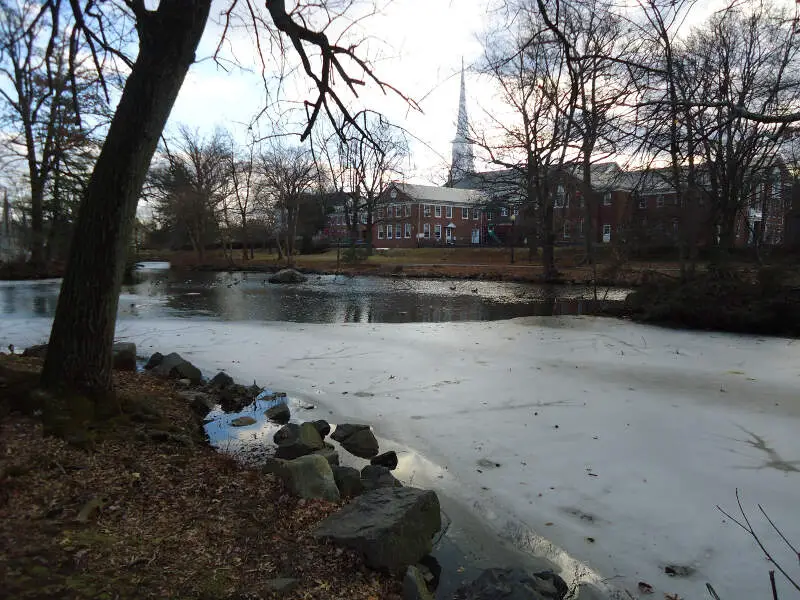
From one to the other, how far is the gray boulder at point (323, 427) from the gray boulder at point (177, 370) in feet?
9.62

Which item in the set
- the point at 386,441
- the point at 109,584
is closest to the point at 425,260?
the point at 386,441

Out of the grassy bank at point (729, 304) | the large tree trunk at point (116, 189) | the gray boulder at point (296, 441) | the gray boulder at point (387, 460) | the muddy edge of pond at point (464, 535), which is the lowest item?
the muddy edge of pond at point (464, 535)

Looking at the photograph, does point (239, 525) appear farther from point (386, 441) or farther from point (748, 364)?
point (748, 364)

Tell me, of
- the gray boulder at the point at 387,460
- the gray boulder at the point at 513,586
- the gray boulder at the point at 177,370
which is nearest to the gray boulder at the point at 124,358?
the gray boulder at the point at 177,370

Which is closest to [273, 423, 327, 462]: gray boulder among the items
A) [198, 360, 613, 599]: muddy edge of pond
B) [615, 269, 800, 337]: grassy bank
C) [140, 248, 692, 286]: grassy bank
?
[198, 360, 613, 599]: muddy edge of pond

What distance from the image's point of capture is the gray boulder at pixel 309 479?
14.1 ft

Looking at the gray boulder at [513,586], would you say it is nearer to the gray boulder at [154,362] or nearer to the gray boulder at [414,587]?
the gray boulder at [414,587]

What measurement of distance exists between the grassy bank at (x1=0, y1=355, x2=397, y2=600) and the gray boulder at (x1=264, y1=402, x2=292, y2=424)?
1.72 m

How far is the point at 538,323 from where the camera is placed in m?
13.8

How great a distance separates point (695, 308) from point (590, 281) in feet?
49.4

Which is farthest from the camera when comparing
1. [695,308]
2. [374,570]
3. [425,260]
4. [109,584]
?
[425,260]

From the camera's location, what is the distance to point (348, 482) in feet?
15.1

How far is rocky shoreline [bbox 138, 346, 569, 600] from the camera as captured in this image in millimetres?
3277

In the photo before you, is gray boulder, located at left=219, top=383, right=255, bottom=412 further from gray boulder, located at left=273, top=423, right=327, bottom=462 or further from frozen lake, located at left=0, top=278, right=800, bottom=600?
gray boulder, located at left=273, top=423, right=327, bottom=462
